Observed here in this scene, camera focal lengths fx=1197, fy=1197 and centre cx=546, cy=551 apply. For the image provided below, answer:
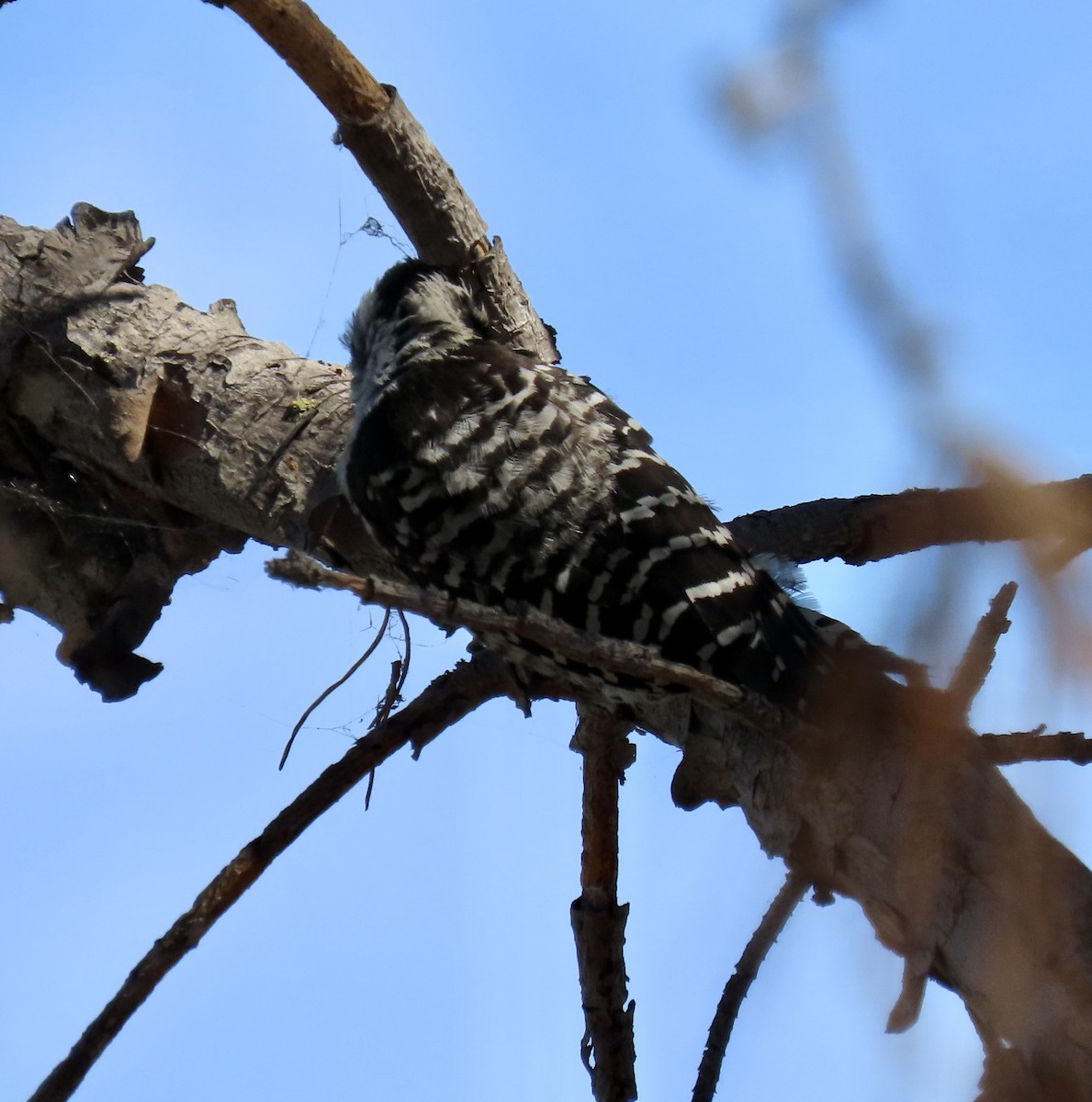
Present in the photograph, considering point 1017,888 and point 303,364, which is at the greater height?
point 303,364

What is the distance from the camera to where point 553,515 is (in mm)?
2857

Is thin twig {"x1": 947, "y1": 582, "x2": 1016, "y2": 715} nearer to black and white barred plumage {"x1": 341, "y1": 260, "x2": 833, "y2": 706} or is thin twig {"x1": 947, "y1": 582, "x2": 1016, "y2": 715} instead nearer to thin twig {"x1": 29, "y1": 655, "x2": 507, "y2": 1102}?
black and white barred plumage {"x1": 341, "y1": 260, "x2": 833, "y2": 706}

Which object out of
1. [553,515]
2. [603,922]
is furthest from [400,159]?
[603,922]

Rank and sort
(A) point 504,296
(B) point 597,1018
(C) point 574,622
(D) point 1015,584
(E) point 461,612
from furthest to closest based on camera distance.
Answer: (A) point 504,296
(C) point 574,622
(B) point 597,1018
(E) point 461,612
(D) point 1015,584

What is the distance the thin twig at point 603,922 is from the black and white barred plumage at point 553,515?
0.35 metres

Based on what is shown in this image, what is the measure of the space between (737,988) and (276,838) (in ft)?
3.33

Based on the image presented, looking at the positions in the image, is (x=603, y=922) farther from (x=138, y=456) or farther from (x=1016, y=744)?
(x=138, y=456)

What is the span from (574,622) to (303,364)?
1.15 meters

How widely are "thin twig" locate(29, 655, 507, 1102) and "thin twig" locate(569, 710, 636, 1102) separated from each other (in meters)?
0.31

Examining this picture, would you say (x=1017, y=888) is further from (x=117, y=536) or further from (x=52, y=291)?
(x=52, y=291)

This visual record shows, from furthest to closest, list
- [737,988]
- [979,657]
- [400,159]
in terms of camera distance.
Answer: [400,159]
[737,988]
[979,657]

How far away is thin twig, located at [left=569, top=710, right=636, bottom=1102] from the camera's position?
2.68m

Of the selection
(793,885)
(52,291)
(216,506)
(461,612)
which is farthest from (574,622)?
(52,291)

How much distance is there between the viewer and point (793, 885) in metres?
2.36
